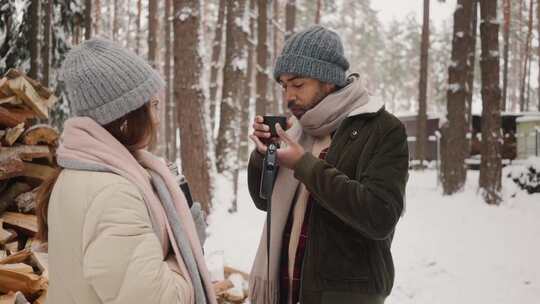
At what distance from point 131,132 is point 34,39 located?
8.17 metres

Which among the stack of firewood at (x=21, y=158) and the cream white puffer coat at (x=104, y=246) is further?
the stack of firewood at (x=21, y=158)

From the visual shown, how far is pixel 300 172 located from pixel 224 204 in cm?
835

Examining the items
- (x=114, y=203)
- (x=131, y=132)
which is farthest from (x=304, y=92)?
(x=114, y=203)

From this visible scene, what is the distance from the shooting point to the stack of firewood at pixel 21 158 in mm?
4789

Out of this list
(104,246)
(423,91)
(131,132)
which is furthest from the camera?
(423,91)

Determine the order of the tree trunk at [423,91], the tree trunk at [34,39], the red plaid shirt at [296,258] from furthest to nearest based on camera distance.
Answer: the tree trunk at [423,91], the tree trunk at [34,39], the red plaid shirt at [296,258]

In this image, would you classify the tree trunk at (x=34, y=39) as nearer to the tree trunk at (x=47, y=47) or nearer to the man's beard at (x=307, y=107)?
the tree trunk at (x=47, y=47)

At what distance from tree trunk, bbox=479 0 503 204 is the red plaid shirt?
8703mm

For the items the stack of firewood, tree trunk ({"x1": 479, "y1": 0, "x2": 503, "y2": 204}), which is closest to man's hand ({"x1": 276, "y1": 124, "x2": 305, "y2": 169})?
the stack of firewood

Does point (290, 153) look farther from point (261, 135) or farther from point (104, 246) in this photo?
point (104, 246)

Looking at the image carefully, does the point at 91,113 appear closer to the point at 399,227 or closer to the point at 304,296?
the point at 304,296

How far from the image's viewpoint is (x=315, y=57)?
255 cm

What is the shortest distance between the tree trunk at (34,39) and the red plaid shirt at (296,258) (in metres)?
7.60

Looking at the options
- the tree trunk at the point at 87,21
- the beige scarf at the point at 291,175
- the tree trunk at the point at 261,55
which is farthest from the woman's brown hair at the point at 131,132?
the tree trunk at the point at 261,55
